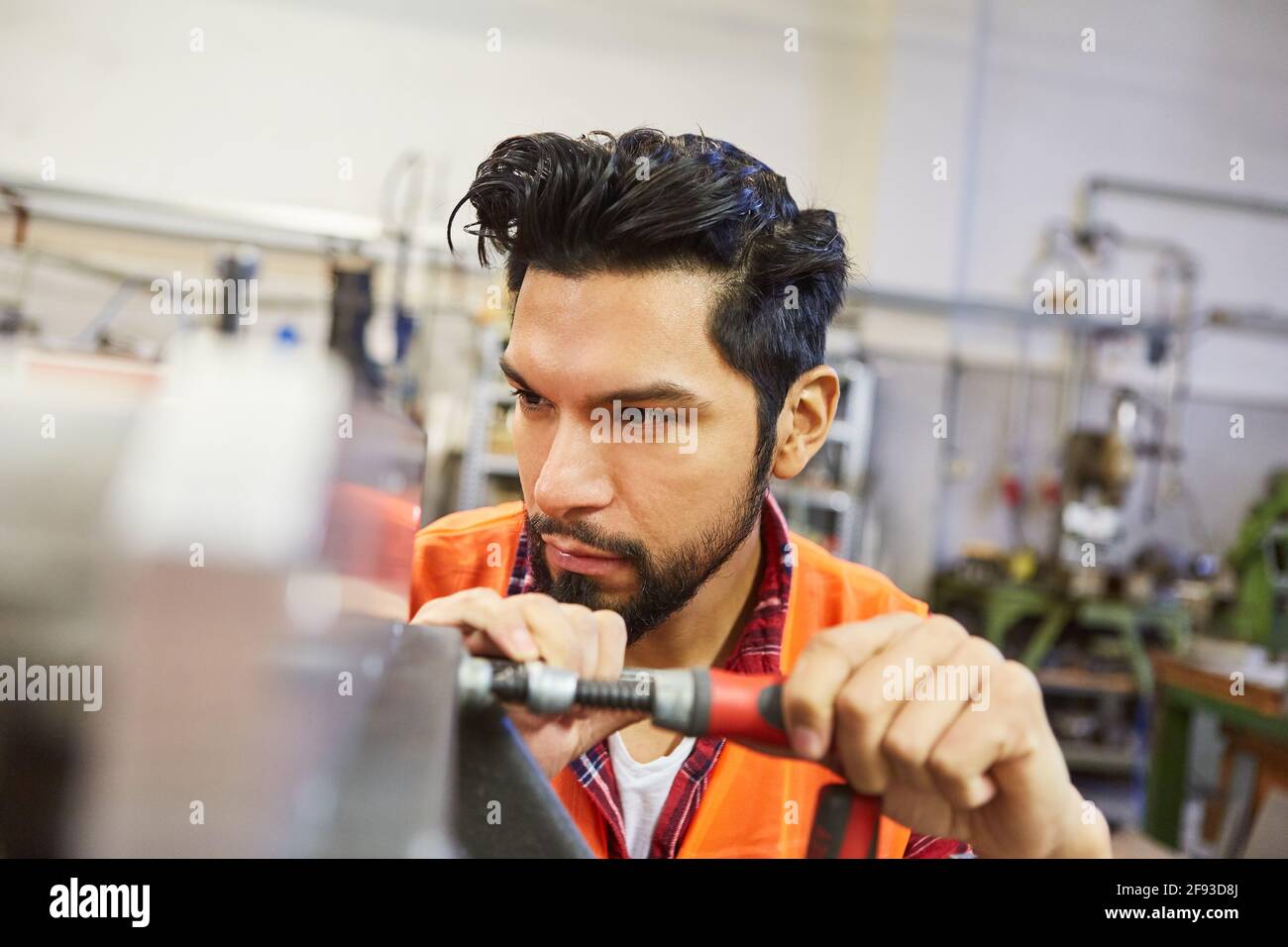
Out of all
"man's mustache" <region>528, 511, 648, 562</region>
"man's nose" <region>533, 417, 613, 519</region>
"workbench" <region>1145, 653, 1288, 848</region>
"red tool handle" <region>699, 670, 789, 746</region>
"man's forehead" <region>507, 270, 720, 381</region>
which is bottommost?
"workbench" <region>1145, 653, 1288, 848</region>

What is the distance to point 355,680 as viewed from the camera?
0.84 ft

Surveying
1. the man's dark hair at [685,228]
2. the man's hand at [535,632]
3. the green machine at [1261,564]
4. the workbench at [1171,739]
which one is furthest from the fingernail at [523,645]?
the green machine at [1261,564]

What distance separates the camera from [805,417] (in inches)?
24.0

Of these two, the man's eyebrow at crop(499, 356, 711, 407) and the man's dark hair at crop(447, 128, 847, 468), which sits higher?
the man's dark hair at crop(447, 128, 847, 468)

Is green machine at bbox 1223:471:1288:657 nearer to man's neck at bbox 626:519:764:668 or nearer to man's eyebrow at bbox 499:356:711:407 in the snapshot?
man's neck at bbox 626:519:764:668

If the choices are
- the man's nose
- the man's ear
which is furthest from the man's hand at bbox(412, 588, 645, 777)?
the man's ear

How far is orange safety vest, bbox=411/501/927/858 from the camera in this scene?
1.79 feet

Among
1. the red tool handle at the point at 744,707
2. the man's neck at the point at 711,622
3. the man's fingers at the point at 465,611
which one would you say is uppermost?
the man's fingers at the point at 465,611

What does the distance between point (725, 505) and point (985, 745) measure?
0.24 m

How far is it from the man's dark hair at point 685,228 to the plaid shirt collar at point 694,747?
0.10m

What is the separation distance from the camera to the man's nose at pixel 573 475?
512 millimetres

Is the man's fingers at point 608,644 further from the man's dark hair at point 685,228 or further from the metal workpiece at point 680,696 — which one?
the man's dark hair at point 685,228

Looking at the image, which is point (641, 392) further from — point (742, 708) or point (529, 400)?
point (742, 708)
